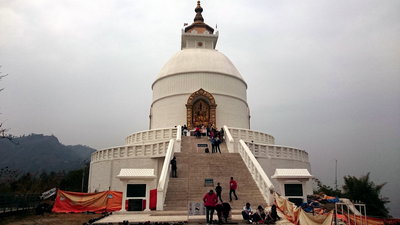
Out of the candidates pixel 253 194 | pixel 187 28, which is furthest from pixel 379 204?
pixel 187 28

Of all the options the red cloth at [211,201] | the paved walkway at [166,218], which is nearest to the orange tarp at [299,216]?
the paved walkway at [166,218]

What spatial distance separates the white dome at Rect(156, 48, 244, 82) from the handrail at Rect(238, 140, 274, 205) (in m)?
12.3

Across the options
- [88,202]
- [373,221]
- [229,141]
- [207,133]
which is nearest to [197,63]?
[207,133]

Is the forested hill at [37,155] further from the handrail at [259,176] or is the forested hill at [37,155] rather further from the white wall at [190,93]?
the handrail at [259,176]

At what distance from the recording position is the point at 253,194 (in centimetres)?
1362

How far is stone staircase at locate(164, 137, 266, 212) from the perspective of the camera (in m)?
13.0

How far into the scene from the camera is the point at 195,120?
1060 inches

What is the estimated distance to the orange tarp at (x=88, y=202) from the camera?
13.9 meters

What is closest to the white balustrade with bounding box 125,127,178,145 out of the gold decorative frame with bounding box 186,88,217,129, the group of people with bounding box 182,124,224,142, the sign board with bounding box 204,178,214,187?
the group of people with bounding box 182,124,224,142

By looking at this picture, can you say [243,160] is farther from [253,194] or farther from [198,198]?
[198,198]

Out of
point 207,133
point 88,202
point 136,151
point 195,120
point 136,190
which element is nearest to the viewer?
point 136,190

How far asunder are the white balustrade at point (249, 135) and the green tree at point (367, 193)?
6165mm

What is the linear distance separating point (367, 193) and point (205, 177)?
1228 centimetres

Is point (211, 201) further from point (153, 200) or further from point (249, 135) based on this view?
point (249, 135)
